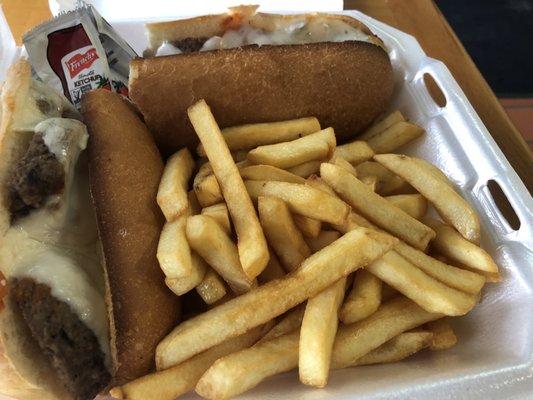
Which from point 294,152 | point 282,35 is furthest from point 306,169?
point 282,35

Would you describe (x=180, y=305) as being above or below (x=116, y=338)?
below

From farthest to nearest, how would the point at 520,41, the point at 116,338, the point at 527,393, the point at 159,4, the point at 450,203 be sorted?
the point at 520,41 → the point at 159,4 → the point at 450,203 → the point at 116,338 → the point at 527,393

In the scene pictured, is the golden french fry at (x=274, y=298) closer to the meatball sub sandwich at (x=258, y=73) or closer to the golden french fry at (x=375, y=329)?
the golden french fry at (x=375, y=329)

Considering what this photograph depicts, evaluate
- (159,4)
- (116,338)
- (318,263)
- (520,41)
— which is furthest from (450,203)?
(520,41)

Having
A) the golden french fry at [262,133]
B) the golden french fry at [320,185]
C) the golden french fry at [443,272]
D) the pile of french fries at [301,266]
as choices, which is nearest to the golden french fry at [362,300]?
the pile of french fries at [301,266]

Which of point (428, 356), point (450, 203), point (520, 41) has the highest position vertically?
point (450, 203)

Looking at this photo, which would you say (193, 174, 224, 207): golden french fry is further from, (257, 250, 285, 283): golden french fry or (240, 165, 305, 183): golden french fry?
(257, 250, 285, 283): golden french fry

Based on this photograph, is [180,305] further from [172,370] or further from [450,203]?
[450,203]
